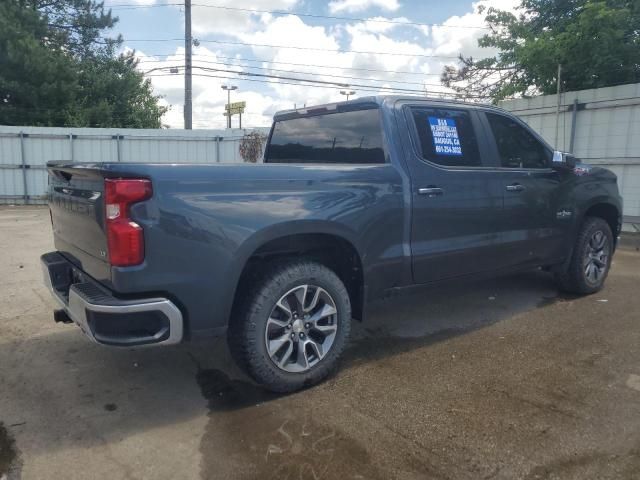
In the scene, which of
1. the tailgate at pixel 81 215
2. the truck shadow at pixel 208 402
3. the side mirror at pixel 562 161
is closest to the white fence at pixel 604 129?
the side mirror at pixel 562 161

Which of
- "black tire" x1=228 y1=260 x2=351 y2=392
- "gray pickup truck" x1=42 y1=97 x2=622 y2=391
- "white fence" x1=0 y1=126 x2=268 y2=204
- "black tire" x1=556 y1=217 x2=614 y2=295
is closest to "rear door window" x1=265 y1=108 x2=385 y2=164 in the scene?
"gray pickup truck" x1=42 y1=97 x2=622 y2=391

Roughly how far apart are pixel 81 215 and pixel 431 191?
2411 mm

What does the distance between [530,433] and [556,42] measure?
1123 cm

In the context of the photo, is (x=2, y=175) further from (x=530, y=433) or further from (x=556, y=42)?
(x=530, y=433)

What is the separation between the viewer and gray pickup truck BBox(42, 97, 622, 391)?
2.72 meters

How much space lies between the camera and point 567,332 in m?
4.42

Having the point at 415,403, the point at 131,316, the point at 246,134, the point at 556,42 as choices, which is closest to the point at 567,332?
the point at 415,403

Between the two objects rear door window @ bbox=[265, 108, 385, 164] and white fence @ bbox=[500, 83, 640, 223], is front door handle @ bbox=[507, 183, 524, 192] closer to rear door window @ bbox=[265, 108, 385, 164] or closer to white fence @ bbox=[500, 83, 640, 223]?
rear door window @ bbox=[265, 108, 385, 164]

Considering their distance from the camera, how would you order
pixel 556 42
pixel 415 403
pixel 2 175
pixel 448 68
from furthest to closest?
1. pixel 448 68
2. pixel 2 175
3. pixel 556 42
4. pixel 415 403

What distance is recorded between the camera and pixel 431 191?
3.84 meters

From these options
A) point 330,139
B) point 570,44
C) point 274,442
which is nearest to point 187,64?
point 570,44

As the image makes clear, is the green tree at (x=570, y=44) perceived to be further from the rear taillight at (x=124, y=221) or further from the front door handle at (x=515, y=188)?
the rear taillight at (x=124, y=221)

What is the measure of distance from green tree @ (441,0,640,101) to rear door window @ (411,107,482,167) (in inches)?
336

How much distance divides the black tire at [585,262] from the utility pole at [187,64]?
1599cm
